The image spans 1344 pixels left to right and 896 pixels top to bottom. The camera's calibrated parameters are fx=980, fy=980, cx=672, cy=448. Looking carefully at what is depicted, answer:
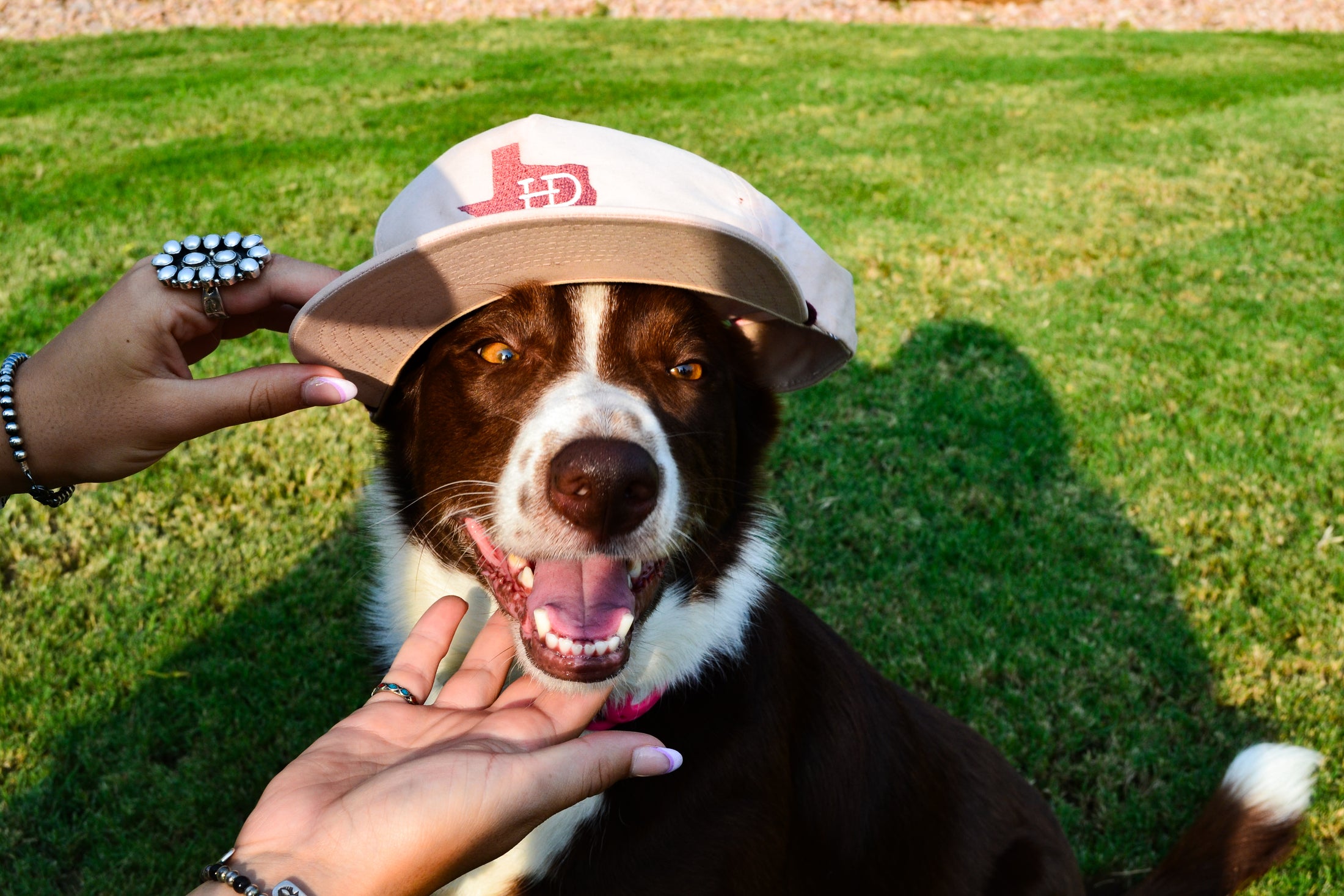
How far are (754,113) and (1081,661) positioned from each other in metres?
8.29

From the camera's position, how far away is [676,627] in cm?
247

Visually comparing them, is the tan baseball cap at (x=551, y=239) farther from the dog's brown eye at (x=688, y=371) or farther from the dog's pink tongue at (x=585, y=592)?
the dog's pink tongue at (x=585, y=592)

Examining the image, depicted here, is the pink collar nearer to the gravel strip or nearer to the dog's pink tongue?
the dog's pink tongue

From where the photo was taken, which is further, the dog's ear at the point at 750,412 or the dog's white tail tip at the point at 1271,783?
the dog's white tail tip at the point at 1271,783

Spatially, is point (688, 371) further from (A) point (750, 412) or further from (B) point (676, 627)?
(B) point (676, 627)

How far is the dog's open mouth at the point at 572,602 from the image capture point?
2.09 meters

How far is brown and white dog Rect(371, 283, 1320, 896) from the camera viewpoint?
2.13m

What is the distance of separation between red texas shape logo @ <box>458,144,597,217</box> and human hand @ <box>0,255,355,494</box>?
0.43m

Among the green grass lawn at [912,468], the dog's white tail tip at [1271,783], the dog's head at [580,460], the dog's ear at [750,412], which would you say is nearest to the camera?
the dog's head at [580,460]

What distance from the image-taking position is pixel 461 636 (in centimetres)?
251

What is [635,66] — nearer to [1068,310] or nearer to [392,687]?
[1068,310]

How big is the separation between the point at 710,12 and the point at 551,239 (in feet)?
51.8

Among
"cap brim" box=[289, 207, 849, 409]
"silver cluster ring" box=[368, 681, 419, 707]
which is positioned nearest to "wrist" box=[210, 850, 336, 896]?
"silver cluster ring" box=[368, 681, 419, 707]

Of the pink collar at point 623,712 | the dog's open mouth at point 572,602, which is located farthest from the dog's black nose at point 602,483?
the pink collar at point 623,712
